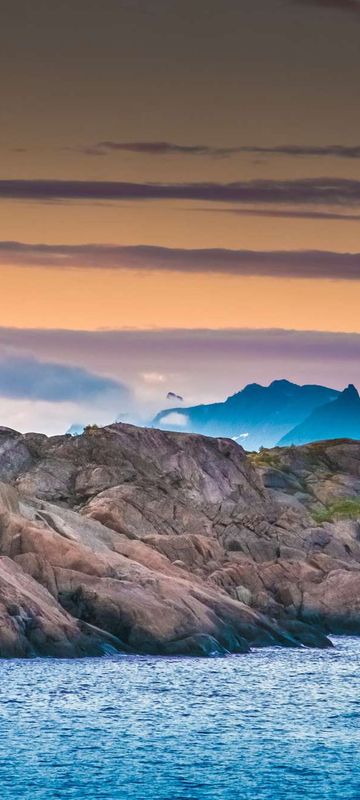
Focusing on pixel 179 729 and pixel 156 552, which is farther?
pixel 156 552

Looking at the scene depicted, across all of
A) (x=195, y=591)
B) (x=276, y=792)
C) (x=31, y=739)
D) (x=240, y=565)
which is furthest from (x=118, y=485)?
(x=276, y=792)

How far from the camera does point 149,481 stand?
516 ft

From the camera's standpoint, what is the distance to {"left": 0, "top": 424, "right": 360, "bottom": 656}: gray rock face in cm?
10875

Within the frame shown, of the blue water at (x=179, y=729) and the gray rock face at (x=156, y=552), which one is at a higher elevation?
the gray rock face at (x=156, y=552)

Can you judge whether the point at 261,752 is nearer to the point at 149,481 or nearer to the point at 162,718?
the point at 162,718

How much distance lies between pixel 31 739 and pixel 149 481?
8479 centimetres

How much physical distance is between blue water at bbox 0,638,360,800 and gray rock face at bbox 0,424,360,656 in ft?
10.9

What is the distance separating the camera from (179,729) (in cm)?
7856

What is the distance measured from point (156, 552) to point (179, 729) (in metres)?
50.3

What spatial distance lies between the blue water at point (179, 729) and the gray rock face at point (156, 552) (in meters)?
3.33

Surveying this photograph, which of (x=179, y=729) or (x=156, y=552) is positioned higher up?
(x=156, y=552)

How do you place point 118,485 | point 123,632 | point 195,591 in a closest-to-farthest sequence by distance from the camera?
point 123,632
point 195,591
point 118,485

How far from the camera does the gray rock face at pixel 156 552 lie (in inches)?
4281

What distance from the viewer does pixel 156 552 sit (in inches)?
5064
